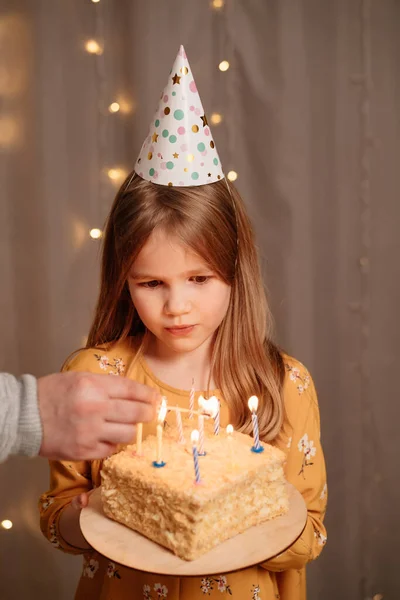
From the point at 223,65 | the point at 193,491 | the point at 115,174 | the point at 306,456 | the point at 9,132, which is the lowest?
the point at 306,456

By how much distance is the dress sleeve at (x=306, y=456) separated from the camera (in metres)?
1.41

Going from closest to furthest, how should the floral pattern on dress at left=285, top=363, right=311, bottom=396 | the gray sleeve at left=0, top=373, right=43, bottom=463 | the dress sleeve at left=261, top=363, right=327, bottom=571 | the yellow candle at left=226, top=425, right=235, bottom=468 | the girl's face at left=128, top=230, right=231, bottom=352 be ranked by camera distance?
the gray sleeve at left=0, top=373, right=43, bottom=463 → the yellow candle at left=226, top=425, right=235, bottom=468 → the girl's face at left=128, top=230, right=231, bottom=352 → the dress sleeve at left=261, top=363, right=327, bottom=571 → the floral pattern on dress at left=285, top=363, right=311, bottom=396

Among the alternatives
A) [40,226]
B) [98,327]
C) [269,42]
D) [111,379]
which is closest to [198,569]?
[111,379]

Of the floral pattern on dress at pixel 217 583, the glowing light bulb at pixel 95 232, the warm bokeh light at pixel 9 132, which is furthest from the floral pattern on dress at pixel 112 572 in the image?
the warm bokeh light at pixel 9 132

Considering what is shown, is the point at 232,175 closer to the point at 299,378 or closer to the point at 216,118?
the point at 216,118

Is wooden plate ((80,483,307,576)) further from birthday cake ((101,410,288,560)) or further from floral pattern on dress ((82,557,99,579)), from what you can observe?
floral pattern on dress ((82,557,99,579))

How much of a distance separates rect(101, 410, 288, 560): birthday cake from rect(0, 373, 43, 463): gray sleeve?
197mm

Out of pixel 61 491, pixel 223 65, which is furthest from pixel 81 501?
pixel 223 65

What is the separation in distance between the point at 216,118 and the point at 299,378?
0.96 m

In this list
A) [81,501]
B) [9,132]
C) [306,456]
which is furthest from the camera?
[9,132]

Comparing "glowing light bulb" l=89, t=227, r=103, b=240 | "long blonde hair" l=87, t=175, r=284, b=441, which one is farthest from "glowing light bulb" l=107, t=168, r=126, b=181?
"long blonde hair" l=87, t=175, r=284, b=441

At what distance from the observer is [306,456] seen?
1457mm

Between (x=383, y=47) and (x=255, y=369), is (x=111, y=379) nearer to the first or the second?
(x=255, y=369)

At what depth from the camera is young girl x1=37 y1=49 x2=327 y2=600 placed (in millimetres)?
1325
